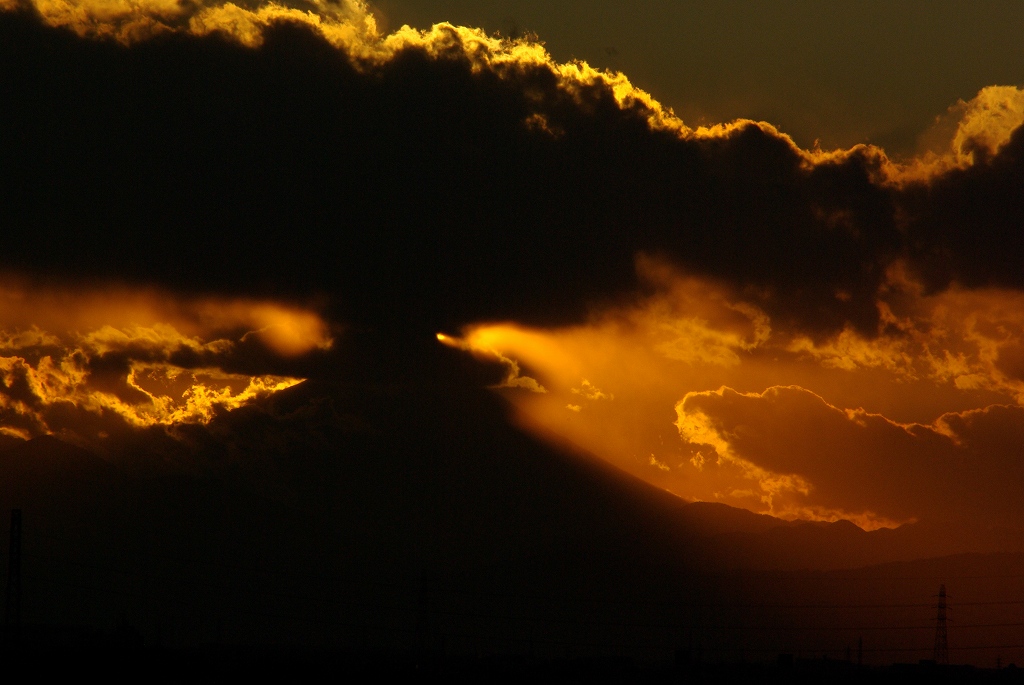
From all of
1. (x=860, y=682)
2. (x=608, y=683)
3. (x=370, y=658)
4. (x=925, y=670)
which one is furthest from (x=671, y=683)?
(x=370, y=658)

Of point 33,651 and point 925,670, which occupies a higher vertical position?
point 925,670

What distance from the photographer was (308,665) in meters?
124

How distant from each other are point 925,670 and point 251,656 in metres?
67.0

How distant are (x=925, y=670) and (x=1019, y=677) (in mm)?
8698

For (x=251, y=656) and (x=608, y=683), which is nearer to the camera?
(x=608, y=683)

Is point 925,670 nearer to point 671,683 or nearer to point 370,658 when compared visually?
point 671,683

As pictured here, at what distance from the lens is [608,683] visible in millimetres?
115312

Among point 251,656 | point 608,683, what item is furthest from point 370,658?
point 608,683

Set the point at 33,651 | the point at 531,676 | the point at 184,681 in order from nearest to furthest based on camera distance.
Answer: the point at 184,681 < the point at 531,676 < the point at 33,651

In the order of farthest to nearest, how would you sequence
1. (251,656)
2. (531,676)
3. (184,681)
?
(251,656) → (531,676) → (184,681)

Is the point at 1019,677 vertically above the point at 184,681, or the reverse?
the point at 1019,677

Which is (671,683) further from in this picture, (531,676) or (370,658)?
(370,658)

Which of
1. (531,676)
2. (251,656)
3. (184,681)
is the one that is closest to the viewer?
(184,681)

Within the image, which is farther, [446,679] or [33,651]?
[33,651]
